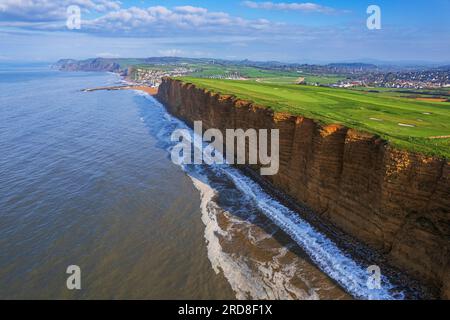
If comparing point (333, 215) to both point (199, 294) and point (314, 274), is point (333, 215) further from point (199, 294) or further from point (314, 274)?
point (199, 294)

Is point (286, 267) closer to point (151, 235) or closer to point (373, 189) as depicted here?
point (373, 189)

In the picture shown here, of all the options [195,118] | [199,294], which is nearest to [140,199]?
[199,294]

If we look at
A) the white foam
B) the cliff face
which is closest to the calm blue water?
the white foam

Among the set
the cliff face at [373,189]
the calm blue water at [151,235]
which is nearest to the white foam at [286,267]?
the calm blue water at [151,235]

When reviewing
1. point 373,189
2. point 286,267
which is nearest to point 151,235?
point 286,267

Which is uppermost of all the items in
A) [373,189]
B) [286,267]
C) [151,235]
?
[373,189]

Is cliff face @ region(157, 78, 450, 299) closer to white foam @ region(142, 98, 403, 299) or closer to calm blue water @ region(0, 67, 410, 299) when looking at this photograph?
white foam @ region(142, 98, 403, 299)
